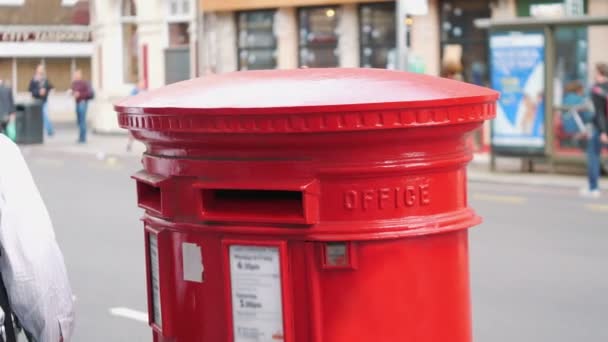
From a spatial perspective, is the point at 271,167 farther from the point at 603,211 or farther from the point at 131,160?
the point at 131,160

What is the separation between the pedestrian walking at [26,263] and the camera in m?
3.33

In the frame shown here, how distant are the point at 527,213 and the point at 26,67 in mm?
37955

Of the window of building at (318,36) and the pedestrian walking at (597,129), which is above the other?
the window of building at (318,36)

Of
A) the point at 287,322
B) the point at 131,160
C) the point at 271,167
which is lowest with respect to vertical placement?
the point at 131,160

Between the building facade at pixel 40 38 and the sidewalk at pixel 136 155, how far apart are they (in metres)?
11.2

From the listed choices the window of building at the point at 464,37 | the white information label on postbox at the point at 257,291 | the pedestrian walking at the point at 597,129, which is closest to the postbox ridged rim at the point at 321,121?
the white information label on postbox at the point at 257,291

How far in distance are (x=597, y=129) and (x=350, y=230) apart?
12503 mm

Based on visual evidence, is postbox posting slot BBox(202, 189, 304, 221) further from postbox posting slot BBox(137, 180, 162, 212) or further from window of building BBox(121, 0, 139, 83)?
window of building BBox(121, 0, 139, 83)

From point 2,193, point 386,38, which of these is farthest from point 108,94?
point 2,193

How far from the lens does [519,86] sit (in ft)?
56.3

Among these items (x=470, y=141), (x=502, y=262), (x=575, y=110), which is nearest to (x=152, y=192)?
(x=470, y=141)

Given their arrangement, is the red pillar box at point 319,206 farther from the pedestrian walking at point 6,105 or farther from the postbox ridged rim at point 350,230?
the pedestrian walking at point 6,105

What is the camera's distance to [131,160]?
2247 cm

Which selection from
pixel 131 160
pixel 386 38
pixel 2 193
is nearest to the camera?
pixel 2 193
